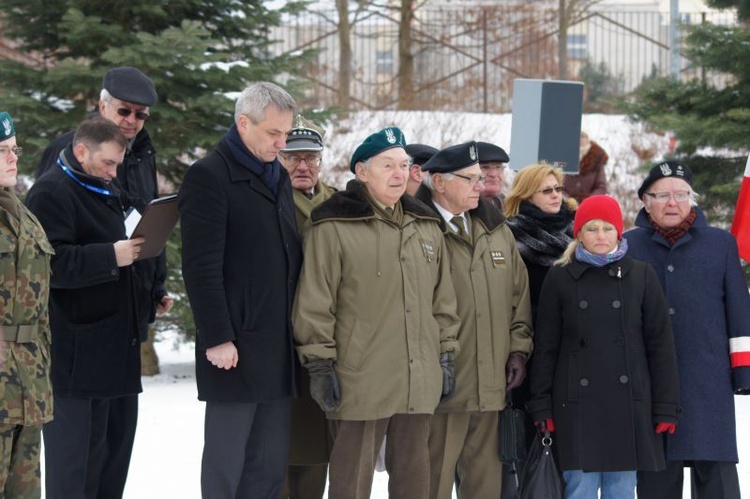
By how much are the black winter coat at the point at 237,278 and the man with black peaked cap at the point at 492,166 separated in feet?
5.93

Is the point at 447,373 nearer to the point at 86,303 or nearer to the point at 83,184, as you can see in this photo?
the point at 86,303

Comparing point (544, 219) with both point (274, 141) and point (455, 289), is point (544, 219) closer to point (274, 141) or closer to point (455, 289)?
point (455, 289)

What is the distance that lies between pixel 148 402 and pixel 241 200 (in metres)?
5.50

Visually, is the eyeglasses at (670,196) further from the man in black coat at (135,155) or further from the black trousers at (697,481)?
the man in black coat at (135,155)

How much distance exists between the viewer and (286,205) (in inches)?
196

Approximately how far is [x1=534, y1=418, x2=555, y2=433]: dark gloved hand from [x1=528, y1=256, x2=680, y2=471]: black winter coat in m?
0.03

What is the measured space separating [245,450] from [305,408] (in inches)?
22.7

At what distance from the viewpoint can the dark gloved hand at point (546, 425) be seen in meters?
5.25

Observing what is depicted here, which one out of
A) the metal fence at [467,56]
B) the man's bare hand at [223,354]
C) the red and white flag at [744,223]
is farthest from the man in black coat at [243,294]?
the metal fence at [467,56]

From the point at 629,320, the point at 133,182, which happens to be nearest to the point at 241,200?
the point at 133,182

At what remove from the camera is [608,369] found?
5.12 metres

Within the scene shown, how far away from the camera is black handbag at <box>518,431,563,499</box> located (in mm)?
5176

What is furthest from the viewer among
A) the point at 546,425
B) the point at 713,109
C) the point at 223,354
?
the point at 713,109

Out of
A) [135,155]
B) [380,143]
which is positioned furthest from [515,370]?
[135,155]
